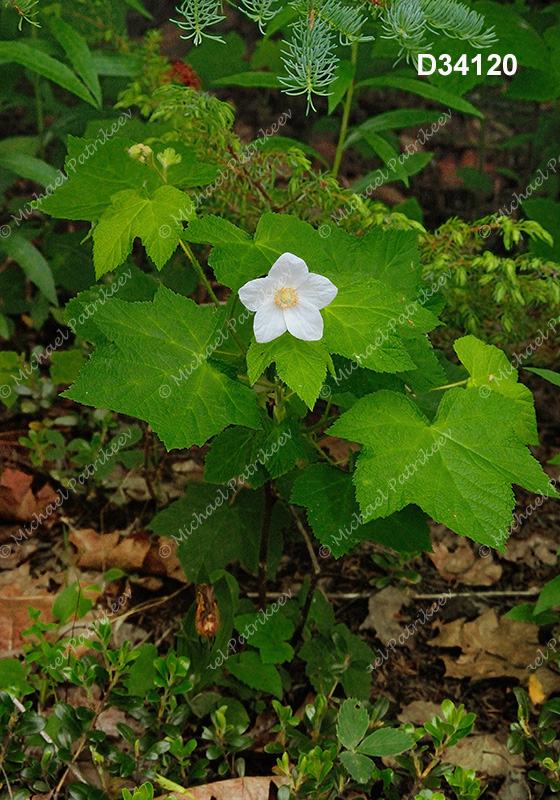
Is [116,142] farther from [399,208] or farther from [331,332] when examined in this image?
[399,208]

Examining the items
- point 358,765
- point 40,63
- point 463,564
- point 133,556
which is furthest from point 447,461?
point 40,63

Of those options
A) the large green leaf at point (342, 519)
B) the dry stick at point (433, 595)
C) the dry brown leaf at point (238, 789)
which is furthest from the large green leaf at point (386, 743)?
the dry stick at point (433, 595)

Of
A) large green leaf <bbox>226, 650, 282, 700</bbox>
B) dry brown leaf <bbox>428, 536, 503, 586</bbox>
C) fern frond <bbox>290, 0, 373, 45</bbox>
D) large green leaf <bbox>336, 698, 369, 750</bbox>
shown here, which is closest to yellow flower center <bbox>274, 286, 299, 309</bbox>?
fern frond <bbox>290, 0, 373, 45</bbox>

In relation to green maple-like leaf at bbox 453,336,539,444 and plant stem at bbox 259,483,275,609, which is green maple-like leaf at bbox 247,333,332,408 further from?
plant stem at bbox 259,483,275,609

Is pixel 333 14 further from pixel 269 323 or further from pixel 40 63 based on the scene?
pixel 40 63

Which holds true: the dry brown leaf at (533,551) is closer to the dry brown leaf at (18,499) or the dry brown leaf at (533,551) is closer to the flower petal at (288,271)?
the flower petal at (288,271)

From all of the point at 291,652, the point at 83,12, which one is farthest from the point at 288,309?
the point at 83,12
